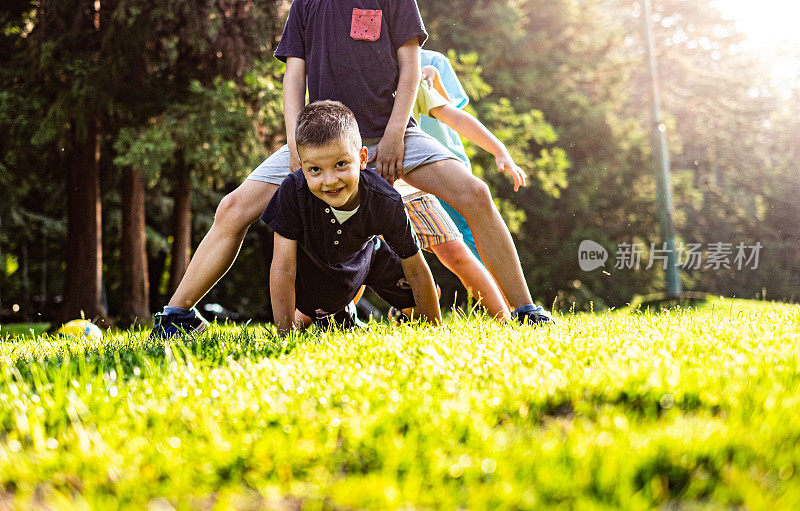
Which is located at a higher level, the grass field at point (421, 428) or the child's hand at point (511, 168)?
the child's hand at point (511, 168)

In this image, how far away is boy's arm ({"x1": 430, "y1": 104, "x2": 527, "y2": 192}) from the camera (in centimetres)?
509

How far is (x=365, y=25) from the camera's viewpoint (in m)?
4.62

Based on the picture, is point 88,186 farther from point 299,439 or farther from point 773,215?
point 773,215

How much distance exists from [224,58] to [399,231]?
31.8ft

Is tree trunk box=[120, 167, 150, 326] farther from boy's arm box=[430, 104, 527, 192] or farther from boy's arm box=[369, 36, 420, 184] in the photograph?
boy's arm box=[369, 36, 420, 184]

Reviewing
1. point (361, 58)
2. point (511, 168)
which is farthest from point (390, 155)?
point (511, 168)

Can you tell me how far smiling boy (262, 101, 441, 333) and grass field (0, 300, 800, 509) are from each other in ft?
3.74

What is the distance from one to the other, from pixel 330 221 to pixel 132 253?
416 inches

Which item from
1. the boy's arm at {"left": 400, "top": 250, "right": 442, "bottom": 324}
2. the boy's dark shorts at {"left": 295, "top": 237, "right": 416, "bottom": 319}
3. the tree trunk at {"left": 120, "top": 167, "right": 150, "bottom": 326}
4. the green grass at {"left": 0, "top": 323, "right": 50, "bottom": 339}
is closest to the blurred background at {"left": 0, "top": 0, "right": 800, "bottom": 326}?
the tree trunk at {"left": 120, "top": 167, "right": 150, "bottom": 326}

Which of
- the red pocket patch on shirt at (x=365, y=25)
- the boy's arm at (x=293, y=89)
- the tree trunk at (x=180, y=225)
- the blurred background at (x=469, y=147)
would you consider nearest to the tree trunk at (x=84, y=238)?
the blurred background at (x=469, y=147)

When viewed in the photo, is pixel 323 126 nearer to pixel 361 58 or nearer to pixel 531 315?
pixel 361 58

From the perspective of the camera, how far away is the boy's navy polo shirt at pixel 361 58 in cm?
463

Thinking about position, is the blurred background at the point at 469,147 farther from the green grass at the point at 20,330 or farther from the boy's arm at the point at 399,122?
the boy's arm at the point at 399,122

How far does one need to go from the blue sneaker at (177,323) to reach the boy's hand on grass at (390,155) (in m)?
1.43
